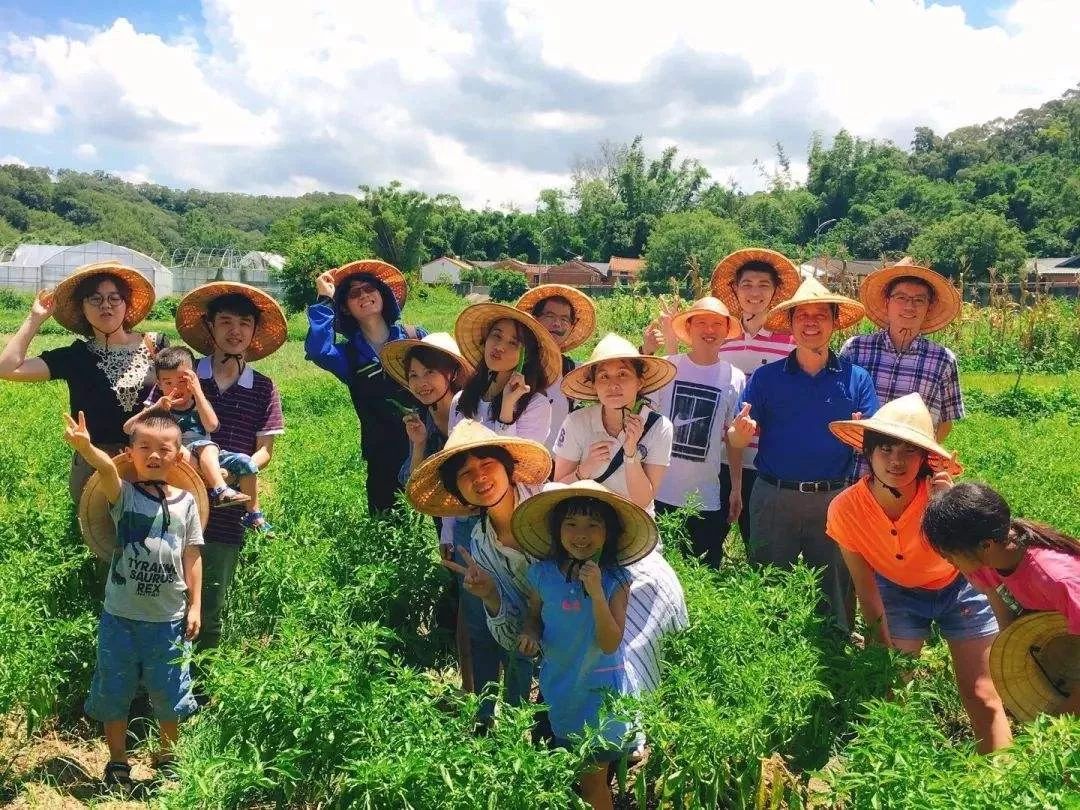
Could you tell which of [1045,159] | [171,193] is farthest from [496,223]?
[171,193]

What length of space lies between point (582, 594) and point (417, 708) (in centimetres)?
79

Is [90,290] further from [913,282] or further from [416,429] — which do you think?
[913,282]

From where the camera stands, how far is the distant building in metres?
48.7

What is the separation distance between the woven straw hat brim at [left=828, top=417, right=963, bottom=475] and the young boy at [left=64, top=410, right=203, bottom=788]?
122 inches

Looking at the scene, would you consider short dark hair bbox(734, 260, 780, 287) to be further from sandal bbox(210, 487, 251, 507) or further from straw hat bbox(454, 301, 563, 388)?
sandal bbox(210, 487, 251, 507)

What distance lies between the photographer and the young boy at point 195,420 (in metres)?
4.18

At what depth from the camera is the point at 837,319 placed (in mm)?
4906

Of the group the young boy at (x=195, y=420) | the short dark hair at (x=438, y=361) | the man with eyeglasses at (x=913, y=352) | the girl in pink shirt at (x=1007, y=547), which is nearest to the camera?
the girl in pink shirt at (x=1007, y=547)

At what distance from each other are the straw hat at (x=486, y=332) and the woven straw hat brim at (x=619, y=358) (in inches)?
5.2

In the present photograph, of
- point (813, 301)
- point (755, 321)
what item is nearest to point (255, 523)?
point (755, 321)

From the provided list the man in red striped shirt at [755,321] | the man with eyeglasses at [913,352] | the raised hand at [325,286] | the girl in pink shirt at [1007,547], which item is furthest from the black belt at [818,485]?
the raised hand at [325,286]

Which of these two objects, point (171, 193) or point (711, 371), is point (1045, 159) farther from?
point (171, 193)

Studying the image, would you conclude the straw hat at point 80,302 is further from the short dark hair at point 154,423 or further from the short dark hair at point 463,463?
the short dark hair at point 463,463

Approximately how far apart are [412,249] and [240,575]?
170 feet
